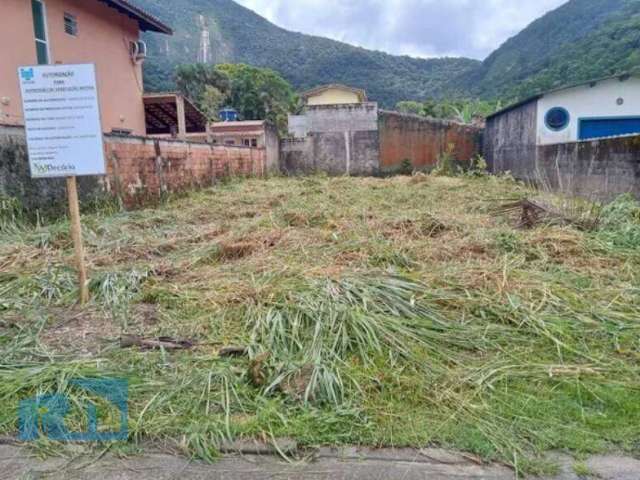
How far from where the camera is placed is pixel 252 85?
32438 mm

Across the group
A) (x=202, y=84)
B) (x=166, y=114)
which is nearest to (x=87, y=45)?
(x=166, y=114)

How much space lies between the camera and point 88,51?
11.3 m

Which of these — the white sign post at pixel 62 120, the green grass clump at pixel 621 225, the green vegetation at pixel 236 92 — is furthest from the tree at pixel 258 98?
the white sign post at pixel 62 120

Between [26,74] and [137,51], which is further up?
[137,51]

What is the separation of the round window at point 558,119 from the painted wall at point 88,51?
1025 centimetres

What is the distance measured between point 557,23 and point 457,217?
35.2 m

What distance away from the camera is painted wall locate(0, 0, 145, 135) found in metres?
8.84

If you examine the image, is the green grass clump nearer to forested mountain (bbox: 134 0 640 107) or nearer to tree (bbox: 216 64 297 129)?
forested mountain (bbox: 134 0 640 107)

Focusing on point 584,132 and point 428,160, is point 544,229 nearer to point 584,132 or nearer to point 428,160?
point 584,132

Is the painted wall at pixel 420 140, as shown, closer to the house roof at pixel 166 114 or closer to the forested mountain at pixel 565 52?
the forested mountain at pixel 565 52

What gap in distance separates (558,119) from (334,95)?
23.9 m

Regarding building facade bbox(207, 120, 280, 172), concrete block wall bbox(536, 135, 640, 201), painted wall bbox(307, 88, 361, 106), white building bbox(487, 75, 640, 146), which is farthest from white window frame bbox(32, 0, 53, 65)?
painted wall bbox(307, 88, 361, 106)
